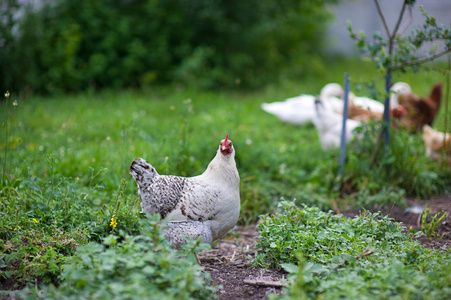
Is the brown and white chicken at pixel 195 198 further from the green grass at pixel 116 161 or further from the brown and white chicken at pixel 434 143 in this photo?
the brown and white chicken at pixel 434 143

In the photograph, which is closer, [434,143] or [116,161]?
[116,161]

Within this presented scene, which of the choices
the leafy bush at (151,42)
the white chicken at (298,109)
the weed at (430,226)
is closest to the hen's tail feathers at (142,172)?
the weed at (430,226)

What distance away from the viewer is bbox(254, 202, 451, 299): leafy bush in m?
2.43

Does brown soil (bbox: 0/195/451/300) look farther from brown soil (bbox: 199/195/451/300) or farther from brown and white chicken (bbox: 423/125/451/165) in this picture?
brown and white chicken (bbox: 423/125/451/165)

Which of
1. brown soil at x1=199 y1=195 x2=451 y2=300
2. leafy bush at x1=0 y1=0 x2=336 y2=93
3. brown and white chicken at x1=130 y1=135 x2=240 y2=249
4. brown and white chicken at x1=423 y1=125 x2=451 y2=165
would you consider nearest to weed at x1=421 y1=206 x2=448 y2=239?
brown soil at x1=199 y1=195 x2=451 y2=300

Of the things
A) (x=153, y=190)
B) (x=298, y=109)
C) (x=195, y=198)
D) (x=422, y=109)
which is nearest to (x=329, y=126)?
(x=298, y=109)

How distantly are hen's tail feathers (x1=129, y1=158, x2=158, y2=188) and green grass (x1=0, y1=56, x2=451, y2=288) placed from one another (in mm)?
120

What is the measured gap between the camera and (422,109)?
686cm

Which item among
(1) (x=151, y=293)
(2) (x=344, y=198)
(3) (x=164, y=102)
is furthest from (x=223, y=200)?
(3) (x=164, y=102)

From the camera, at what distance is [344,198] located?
4.90m

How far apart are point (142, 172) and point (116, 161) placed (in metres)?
1.46

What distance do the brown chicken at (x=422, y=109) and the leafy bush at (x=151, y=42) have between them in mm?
3375

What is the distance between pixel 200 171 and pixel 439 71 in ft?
8.96

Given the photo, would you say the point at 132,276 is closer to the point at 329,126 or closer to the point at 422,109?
the point at 329,126
